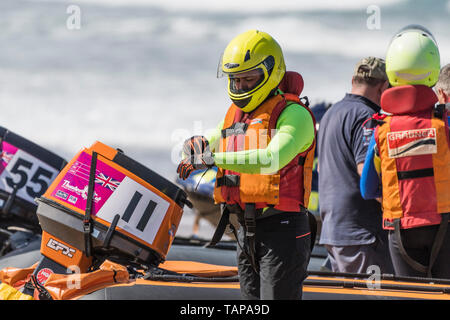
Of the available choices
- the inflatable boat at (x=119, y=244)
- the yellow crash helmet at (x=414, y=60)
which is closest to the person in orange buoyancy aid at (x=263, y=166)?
the inflatable boat at (x=119, y=244)

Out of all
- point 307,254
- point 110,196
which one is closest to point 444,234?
point 307,254

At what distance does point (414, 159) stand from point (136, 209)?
1.36m

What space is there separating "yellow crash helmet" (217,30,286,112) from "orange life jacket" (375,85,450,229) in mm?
675

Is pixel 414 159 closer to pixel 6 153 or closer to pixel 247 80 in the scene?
Result: pixel 247 80

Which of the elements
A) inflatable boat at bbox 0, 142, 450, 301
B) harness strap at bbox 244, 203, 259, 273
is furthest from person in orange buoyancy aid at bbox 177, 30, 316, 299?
inflatable boat at bbox 0, 142, 450, 301

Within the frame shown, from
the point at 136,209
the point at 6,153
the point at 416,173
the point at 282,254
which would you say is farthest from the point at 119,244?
the point at 6,153

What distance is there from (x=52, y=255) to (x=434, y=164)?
6.20 ft

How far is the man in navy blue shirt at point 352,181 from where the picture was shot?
11.6ft

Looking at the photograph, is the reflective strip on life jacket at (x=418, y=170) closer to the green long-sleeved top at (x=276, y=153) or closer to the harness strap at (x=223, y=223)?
the green long-sleeved top at (x=276, y=153)

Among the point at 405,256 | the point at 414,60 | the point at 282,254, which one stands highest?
the point at 414,60

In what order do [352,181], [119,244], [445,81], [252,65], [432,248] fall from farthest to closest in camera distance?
[352,181], [445,81], [119,244], [432,248], [252,65]

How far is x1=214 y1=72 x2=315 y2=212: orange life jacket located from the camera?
2.45 metres

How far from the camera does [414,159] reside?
2918mm

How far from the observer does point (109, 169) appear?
10.5 ft
